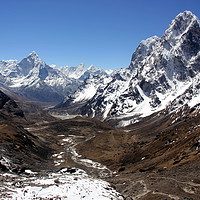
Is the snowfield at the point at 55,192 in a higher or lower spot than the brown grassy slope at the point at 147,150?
lower

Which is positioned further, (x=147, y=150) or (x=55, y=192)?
(x=147, y=150)

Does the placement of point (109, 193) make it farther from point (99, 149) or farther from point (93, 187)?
point (99, 149)

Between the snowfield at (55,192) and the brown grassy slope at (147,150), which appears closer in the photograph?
the snowfield at (55,192)

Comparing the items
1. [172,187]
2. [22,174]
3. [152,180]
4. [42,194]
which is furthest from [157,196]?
[22,174]

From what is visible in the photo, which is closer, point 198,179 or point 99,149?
point 198,179

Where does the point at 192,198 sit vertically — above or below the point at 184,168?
below

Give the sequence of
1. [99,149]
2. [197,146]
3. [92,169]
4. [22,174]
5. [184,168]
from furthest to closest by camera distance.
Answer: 1. [99,149]
2. [92,169]
3. [197,146]
4. [22,174]
5. [184,168]

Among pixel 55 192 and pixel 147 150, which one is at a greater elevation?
pixel 147 150

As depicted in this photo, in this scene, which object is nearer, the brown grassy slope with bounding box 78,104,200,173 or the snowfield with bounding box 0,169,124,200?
the snowfield with bounding box 0,169,124,200

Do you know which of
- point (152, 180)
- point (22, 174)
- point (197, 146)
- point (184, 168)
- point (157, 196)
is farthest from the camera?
point (197, 146)

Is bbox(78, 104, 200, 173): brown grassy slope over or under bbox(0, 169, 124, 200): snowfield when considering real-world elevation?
over

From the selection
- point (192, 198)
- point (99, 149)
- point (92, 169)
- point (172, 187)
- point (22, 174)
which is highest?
point (99, 149)
